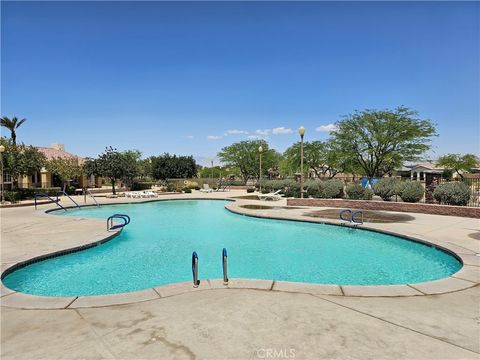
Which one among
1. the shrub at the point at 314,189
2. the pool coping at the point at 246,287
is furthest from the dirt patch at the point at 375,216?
the pool coping at the point at 246,287

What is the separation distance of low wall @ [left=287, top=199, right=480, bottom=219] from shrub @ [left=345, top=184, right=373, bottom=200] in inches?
53.0

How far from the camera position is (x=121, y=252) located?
10.3 metres

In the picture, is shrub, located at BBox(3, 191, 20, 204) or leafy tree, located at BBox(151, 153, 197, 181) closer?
shrub, located at BBox(3, 191, 20, 204)

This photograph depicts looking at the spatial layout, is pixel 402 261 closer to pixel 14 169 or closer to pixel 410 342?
pixel 410 342

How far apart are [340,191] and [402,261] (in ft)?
39.7

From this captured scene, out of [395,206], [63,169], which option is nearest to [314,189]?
[395,206]

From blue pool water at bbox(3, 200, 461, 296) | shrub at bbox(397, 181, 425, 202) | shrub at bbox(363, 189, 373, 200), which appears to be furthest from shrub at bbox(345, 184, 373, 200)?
blue pool water at bbox(3, 200, 461, 296)

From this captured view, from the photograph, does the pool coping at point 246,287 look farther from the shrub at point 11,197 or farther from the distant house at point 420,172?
the distant house at point 420,172

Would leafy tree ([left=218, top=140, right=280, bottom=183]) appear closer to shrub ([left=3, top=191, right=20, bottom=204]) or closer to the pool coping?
shrub ([left=3, top=191, right=20, bottom=204])

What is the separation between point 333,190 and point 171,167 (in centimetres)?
4095

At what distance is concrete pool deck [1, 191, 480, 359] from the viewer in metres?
3.63

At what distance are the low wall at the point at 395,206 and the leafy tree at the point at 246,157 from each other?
1385 inches

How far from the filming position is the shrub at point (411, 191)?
1709cm

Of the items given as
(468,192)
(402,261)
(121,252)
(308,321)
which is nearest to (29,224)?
(121,252)
